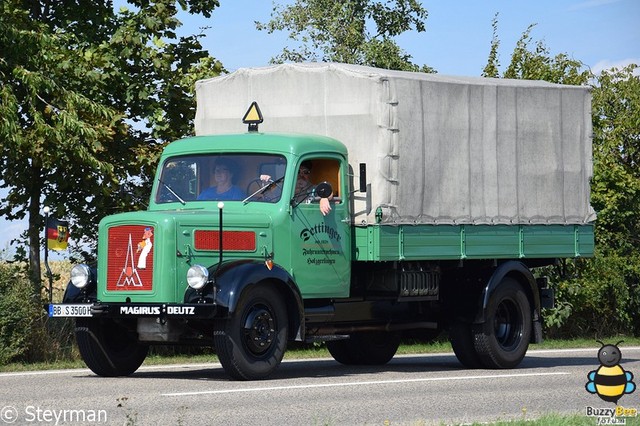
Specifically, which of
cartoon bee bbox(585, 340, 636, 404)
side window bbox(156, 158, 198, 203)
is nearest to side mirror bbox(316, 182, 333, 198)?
side window bbox(156, 158, 198, 203)

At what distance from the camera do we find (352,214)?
1711cm

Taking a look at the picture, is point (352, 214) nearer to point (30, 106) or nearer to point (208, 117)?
point (208, 117)

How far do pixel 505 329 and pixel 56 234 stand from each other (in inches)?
248

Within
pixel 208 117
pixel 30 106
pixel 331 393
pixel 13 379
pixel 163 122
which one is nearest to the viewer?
pixel 331 393

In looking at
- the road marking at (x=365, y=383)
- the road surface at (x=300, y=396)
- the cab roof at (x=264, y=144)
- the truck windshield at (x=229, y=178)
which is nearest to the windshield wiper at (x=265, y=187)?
the truck windshield at (x=229, y=178)

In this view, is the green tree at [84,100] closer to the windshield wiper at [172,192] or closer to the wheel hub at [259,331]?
the windshield wiper at [172,192]

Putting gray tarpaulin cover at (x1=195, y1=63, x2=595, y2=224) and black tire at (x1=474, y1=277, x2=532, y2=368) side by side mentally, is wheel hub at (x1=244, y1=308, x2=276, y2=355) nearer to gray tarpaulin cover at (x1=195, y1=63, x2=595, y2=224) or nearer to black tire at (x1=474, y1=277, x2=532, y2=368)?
gray tarpaulin cover at (x1=195, y1=63, x2=595, y2=224)

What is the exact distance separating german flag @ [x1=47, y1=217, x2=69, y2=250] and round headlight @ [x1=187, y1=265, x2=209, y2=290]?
14.2ft

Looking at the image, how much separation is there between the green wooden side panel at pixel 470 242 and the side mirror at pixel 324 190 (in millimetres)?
1257

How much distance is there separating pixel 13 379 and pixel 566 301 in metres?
15.3

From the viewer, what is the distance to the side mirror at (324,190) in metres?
15.8

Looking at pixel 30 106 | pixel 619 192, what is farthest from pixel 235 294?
pixel 619 192

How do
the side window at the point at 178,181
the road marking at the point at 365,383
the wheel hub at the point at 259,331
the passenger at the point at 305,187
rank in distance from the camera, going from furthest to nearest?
the side window at the point at 178,181
the passenger at the point at 305,187
the wheel hub at the point at 259,331
the road marking at the point at 365,383

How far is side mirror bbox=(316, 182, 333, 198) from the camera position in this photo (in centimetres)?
1579
